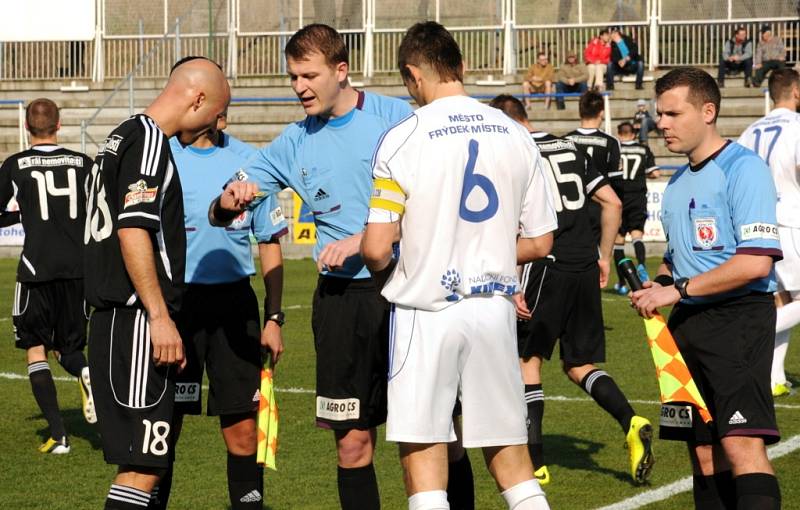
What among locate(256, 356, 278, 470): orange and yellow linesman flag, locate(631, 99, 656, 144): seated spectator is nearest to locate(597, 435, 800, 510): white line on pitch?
locate(256, 356, 278, 470): orange and yellow linesman flag

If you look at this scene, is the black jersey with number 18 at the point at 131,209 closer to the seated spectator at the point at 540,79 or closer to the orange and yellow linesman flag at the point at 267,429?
the orange and yellow linesman flag at the point at 267,429

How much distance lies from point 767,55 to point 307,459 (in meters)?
21.0

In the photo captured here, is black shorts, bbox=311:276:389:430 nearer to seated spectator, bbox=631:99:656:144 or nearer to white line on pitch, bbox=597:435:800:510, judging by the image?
white line on pitch, bbox=597:435:800:510

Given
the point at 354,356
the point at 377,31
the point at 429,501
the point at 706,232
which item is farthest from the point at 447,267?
the point at 377,31

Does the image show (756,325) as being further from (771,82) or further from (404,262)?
(771,82)

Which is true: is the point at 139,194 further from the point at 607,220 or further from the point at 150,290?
the point at 607,220

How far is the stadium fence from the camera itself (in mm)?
28875

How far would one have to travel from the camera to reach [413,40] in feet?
16.3

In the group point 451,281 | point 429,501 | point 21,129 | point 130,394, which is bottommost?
point 429,501

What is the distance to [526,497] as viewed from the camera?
16.0 feet

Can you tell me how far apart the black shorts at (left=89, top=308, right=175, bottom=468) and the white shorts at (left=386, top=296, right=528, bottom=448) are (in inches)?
38.2

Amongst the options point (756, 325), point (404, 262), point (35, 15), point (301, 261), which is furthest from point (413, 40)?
point (35, 15)

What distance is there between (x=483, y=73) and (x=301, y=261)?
850cm

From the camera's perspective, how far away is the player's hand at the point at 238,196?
5500 mm
